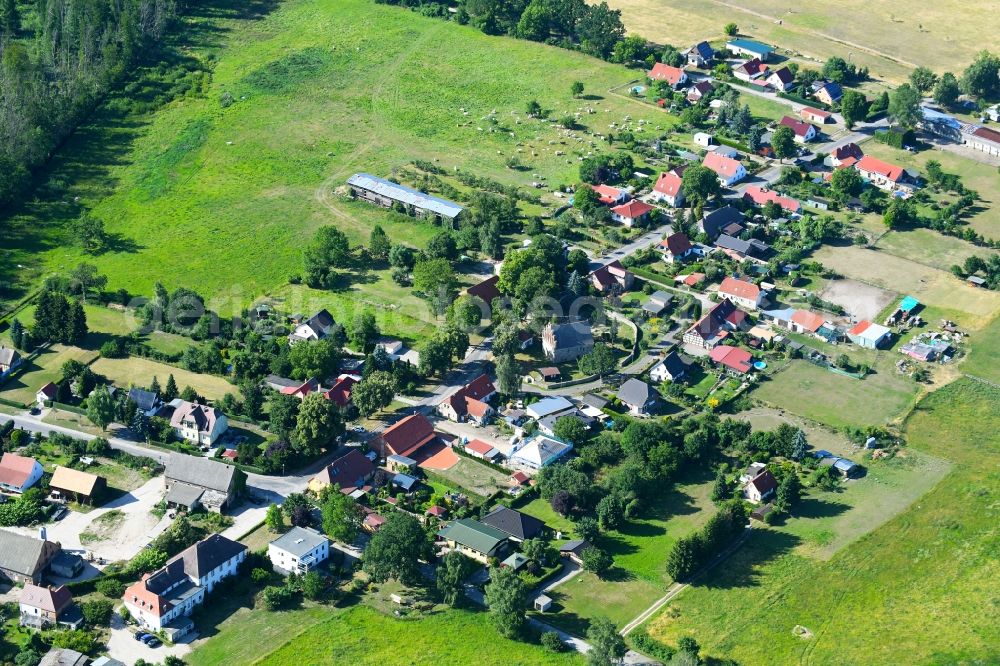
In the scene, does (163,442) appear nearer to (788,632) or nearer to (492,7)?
(788,632)

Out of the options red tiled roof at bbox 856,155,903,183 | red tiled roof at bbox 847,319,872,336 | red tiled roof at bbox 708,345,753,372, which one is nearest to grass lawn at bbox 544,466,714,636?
red tiled roof at bbox 708,345,753,372

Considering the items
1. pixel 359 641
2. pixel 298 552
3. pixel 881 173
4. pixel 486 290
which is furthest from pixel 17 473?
pixel 881 173

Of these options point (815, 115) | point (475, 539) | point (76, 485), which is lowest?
point (76, 485)

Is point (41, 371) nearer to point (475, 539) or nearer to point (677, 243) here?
point (475, 539)

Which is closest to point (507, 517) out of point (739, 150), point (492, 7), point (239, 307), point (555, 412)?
point (555, 412)

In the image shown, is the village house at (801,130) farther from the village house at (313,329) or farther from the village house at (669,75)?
the village house at (313,329)

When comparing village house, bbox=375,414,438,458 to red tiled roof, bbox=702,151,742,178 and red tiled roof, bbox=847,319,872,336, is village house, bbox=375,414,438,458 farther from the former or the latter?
red tiled roof, bbox=702,151,742,178
